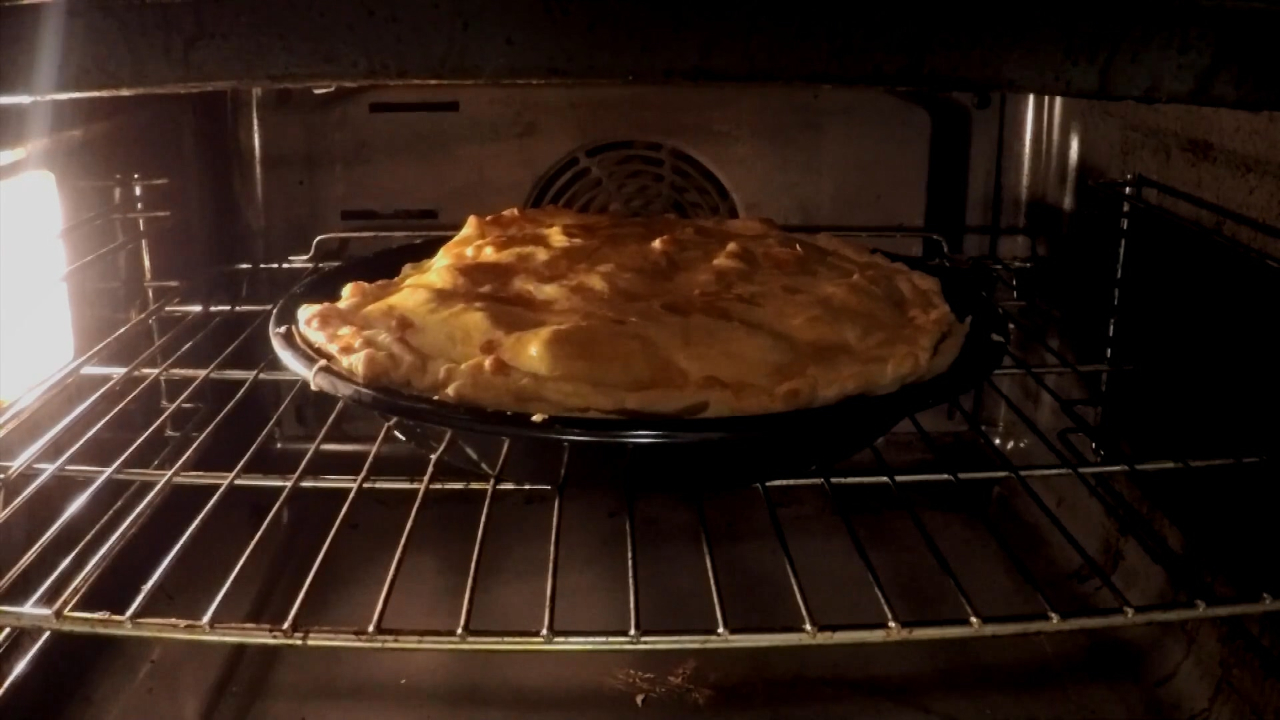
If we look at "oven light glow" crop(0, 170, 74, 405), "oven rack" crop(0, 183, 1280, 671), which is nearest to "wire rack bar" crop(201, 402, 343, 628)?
"oven rack" crop(0, 183, 1280, 671)

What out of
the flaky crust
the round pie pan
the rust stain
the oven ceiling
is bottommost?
the rust stain

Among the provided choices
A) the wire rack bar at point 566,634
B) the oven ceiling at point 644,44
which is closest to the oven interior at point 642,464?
the wire rack bar at point 566,634

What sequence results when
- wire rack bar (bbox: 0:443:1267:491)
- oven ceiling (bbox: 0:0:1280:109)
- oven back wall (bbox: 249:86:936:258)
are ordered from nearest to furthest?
oven ceiling (bbox: 0:0:1280:109), wire rack bar (bbox: 0:443:1267:491), oven back wall (bbox: 249:86:936:258)

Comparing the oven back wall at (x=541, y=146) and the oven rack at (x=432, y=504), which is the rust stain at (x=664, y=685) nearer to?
the oven rack at (x=432, y=504)

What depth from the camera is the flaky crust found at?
699mm

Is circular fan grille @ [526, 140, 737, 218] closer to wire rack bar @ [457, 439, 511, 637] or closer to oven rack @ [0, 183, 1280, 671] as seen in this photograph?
oven rack @ [0, 183, 1280, 671]

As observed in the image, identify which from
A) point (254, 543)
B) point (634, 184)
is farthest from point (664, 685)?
point (634, 184)

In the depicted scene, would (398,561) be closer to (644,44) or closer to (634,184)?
(644,44)

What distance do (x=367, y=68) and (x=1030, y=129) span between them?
2.52ft

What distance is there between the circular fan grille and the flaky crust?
10cm

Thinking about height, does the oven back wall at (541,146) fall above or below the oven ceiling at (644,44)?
below

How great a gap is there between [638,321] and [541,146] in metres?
0.36

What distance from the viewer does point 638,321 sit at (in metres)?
0.78

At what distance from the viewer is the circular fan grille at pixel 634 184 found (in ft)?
3.59
